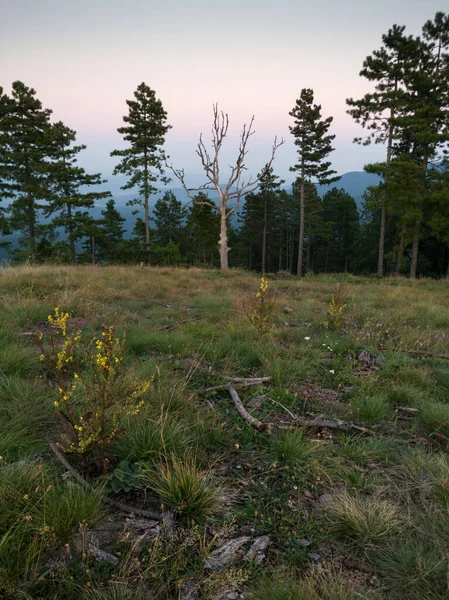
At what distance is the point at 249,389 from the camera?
3.67 metres

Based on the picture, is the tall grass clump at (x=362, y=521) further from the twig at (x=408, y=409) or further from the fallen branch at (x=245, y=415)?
the twig at (x=408, y=409)

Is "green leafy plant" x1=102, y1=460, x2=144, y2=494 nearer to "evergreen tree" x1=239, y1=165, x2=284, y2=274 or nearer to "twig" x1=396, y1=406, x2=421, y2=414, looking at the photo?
"twig" x1=396, y1=406, x2=421, y2=414

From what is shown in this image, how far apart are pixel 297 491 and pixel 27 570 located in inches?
62.6

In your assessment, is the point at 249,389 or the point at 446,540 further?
the point at 249,389

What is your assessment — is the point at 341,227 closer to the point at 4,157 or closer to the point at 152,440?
the point at 4,157

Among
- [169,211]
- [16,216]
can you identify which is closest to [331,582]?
[16,216]

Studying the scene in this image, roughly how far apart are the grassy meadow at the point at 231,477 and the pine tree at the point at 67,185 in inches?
1096

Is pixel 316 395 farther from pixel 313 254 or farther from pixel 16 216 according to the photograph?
pixel 313 254

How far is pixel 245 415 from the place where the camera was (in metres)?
3.08

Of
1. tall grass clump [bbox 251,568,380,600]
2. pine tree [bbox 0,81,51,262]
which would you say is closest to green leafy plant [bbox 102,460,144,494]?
tall grass clump [bbox 251,568,380,600]

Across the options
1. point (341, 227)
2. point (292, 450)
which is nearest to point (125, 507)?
point (292, 450)

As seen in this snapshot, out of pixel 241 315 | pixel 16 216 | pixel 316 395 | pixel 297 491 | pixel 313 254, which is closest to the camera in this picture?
pixel 297 491

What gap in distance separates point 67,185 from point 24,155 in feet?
12.6

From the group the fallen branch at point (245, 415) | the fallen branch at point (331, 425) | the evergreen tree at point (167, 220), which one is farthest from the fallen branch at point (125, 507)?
the evergreen tree at point (167, 220)
